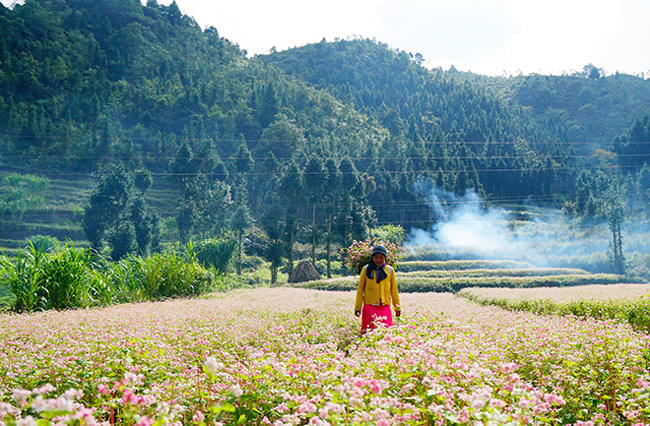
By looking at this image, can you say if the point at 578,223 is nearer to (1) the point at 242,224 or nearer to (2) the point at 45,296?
(1) the point at 242,224

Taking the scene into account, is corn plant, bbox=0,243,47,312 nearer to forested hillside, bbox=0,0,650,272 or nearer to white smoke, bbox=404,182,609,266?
forested hillside, bbox=0,0,650,272

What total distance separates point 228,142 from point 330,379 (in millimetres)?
72596

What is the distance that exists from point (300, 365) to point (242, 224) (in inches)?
1409

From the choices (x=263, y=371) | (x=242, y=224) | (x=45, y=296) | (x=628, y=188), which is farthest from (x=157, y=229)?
(x=628, y=188)

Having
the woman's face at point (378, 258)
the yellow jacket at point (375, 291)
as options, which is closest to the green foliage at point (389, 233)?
the yellow jacket at point (375, 291)

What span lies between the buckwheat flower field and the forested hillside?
28939 millimetres

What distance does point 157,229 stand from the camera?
39469 mm

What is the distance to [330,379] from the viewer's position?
279cm

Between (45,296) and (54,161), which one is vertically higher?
(54,161)

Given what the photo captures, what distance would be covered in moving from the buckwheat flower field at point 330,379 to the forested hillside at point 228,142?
28939 mm

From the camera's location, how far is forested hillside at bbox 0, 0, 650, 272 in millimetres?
39812

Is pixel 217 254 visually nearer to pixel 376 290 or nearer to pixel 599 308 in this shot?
pixel 376 290

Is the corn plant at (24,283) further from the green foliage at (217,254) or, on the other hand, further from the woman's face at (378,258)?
the green foliage at (217,254)

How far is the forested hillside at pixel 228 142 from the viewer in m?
39.8
